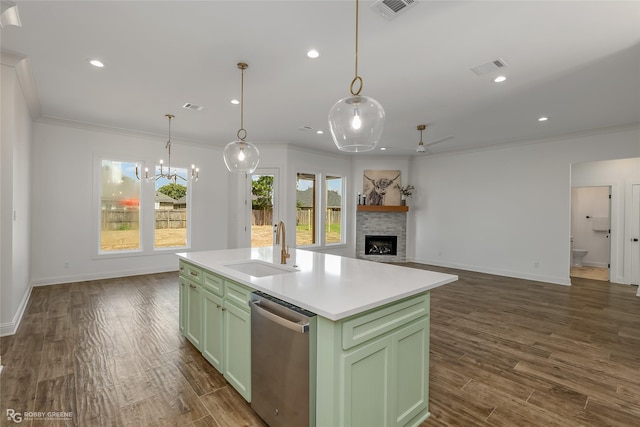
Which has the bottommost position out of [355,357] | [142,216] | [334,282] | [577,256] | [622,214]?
[577,256]

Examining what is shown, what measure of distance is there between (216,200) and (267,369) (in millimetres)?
5782

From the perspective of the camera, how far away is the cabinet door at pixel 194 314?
9.04 feet

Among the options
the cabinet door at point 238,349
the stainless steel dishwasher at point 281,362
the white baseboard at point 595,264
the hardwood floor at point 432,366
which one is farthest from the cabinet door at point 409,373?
the white baseboard at point 595,264

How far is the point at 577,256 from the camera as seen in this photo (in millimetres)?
7633

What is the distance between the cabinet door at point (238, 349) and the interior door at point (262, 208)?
470cm

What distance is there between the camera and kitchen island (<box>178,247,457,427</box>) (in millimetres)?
1489

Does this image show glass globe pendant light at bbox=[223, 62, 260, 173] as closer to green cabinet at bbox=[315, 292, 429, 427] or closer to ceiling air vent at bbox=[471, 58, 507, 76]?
green cabinet at bbox=[315, 292, 429, 427]

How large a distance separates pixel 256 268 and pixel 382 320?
1528mm

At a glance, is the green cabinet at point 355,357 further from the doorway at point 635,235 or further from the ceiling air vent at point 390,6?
the doorway at point 635,235

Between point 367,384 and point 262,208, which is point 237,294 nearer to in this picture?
point 367,384

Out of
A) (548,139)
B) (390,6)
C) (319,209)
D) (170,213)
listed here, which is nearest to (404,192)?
(319,209)

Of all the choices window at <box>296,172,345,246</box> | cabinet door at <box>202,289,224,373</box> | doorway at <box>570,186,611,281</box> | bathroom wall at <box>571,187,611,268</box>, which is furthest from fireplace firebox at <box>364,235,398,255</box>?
cabinet door at <box>202,289,224,373</box>

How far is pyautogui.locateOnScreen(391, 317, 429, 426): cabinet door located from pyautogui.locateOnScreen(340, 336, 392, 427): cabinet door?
8cm

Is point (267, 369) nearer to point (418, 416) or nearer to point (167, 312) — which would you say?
point (418, 416)
